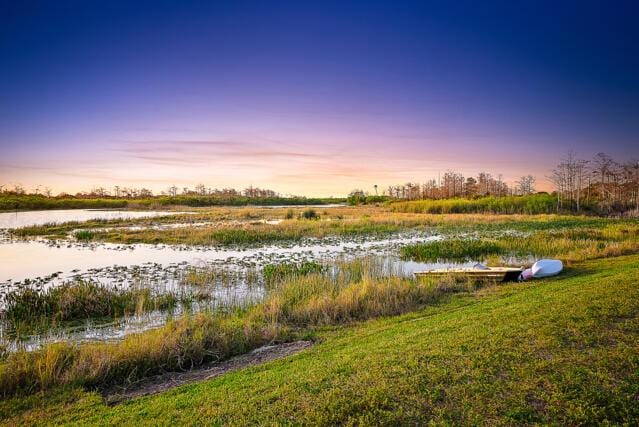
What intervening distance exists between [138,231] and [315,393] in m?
34.8

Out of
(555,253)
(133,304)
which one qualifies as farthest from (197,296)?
(555,253)

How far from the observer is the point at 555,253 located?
74.8ft

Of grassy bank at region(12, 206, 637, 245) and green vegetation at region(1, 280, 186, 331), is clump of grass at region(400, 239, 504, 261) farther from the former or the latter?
green vegetation at region(1, 280, 186, 331)

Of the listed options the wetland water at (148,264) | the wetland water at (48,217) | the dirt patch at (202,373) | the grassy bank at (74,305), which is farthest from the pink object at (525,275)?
the wetland water at (48,217)

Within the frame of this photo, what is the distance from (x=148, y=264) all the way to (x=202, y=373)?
48.6 ft

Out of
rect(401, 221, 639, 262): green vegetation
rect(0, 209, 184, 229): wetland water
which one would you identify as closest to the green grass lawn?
rect(401, 221, 639, 262): green vegetation

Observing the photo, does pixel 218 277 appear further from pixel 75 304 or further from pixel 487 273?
pixel 487 273

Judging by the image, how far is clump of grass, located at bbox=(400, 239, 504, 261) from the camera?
23.7 metres

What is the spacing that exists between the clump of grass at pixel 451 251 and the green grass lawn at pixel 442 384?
15185mm

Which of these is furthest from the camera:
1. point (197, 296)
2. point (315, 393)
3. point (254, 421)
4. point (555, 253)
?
point (555, 253)

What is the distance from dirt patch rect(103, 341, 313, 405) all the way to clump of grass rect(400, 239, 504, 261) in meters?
15.7

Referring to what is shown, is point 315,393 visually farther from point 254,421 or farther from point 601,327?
point 601,327

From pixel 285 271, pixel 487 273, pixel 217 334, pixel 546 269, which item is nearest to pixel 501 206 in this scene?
pixel 546 269

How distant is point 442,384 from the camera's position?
5.52 m
